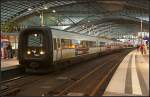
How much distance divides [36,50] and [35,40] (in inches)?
27.5

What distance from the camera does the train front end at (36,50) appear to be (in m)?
22.3

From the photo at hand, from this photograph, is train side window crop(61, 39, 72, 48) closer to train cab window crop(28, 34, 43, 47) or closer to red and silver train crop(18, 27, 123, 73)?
red and silver train crop(18, 27, 123, 73)

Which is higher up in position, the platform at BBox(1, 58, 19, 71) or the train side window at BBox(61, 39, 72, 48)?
the train side window at BBox(61, 39, 72, 48)

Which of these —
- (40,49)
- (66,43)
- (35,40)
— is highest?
(35,40)

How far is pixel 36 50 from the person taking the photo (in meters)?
22.8

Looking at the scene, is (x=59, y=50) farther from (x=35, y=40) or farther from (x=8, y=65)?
(x=8, y=65)

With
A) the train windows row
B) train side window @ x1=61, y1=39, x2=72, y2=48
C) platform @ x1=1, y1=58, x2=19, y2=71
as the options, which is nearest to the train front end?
platform @ x1=1, y1=58, x2=19, y2=71

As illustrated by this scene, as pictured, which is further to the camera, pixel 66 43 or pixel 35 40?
pixel 66 43

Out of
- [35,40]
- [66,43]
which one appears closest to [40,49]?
[35,40]

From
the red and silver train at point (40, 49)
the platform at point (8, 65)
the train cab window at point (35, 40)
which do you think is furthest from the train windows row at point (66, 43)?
the platform at point (8, 65)

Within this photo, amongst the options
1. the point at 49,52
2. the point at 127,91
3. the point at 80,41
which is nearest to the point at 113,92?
the point at 127,91

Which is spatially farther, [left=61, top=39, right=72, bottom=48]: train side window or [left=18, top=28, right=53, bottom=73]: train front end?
[left=61, top=39, right=72, bottom=48]: train side window

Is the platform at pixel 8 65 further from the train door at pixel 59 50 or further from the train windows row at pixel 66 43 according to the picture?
the train windows row at pixel 66 43

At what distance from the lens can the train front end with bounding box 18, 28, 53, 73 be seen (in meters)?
22.3
